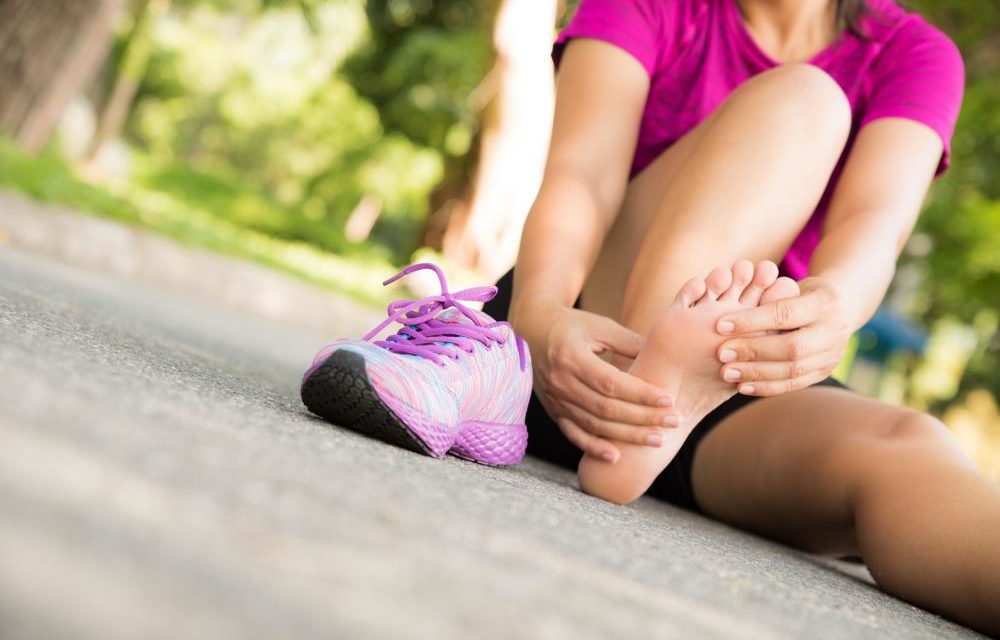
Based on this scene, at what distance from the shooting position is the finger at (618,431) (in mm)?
1482

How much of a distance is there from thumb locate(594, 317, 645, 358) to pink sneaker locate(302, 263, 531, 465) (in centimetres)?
11

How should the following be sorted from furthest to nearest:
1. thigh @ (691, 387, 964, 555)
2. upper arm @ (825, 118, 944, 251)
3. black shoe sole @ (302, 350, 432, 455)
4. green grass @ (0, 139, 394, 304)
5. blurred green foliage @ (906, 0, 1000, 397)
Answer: blurred green foliage @ (906, 0, 1000, 397)
green grass @ (0, 139, 394, 304)
upper arm @ (825, 118, 944, 251)
thigh @ (691, 387, 964, 555)
black shoe sole @ (302, 350, 432, 455)

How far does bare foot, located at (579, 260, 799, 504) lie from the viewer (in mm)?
1419

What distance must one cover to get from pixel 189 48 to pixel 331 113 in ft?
11.6

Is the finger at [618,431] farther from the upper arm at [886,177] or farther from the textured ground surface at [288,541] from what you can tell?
the upper arm at [886,177]

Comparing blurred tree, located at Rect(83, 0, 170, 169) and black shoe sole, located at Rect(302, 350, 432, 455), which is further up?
black shoe sole, located at Rect(302, 350, 432, 455)

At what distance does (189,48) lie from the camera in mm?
22031

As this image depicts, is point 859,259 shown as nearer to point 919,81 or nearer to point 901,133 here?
point 901,133

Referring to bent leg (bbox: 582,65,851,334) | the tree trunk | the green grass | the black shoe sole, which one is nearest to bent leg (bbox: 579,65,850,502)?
bent leg (bbox: 582,65,851,334)

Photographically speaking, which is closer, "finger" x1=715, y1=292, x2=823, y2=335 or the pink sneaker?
the pink sneaker

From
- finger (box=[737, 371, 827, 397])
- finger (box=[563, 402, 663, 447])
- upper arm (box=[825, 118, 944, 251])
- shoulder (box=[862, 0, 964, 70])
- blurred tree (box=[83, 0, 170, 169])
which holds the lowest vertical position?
blurred tree (box=[83, 0, 170, 169])

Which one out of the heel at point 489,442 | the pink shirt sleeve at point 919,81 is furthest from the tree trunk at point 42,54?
the heel at point 489,442

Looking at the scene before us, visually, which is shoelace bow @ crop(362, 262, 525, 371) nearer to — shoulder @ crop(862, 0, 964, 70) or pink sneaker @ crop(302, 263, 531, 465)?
pink sneaker @ crop(302, 263, 531, 465)

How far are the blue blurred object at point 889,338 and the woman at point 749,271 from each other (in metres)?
12.6
